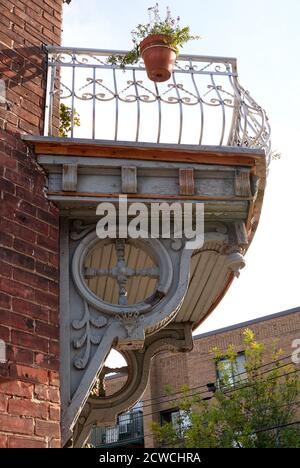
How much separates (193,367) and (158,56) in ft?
80.1

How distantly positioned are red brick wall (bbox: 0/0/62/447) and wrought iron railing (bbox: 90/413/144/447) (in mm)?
27010

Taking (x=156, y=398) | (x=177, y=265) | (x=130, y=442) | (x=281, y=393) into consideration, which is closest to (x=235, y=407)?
(x=281, y=393)

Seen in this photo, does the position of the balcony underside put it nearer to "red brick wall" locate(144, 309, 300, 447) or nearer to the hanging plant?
the hanging plant

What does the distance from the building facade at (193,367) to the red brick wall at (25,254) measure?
73.4ft

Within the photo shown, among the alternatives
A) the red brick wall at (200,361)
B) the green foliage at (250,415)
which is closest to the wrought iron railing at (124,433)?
the red brick wall at (200,361)

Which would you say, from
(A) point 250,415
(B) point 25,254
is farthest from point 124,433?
(B) point 25,254

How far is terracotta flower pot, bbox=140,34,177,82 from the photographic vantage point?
548 cm

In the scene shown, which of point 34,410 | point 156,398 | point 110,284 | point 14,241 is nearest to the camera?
point 34,410

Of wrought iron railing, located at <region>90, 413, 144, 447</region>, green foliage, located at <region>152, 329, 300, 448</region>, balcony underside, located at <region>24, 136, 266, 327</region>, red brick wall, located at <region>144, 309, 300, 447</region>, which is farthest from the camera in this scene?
wrought iron railing, located at <region>90, 413, 144, 447</region>

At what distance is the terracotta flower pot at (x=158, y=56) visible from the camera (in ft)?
18.0

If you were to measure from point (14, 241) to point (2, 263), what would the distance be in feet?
0.70

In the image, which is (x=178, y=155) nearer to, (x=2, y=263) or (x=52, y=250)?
(x=52, y=250)

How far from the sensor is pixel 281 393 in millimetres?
19969

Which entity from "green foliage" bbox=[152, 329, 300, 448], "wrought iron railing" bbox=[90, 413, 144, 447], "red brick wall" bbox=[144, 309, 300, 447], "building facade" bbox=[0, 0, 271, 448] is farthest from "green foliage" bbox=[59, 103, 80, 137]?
"wrought iron railing" bbox=[90, 413, 144, 447]
